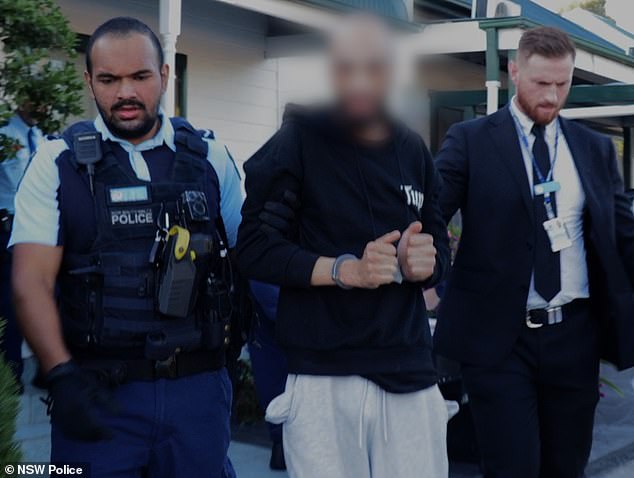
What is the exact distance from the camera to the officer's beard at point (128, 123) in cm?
303

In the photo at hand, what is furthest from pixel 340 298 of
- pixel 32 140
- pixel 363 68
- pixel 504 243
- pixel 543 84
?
pixel 32 140

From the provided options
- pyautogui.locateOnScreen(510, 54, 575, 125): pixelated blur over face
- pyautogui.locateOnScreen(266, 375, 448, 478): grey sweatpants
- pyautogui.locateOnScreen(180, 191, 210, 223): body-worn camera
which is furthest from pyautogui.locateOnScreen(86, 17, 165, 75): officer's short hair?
pyautogui.locateOnScreen(510, 54, 575, 125): pixelated blur over face

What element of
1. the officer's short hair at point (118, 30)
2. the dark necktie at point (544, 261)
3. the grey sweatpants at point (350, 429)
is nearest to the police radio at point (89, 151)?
the officer's short hair at point (118, 30)

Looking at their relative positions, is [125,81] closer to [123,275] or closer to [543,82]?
[123,275]

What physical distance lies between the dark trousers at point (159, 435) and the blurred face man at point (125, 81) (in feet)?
2.54

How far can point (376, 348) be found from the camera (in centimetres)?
290

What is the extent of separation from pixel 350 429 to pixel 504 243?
138 cm

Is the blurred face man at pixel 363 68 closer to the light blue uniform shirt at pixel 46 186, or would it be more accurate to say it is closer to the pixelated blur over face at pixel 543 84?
the light blue uniform shirt at pixel 46 186

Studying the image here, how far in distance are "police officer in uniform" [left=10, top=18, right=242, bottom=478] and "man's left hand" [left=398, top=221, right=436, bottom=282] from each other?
65 centimetres

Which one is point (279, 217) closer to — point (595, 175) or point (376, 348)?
point (376, 348)

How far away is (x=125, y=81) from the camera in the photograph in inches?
118

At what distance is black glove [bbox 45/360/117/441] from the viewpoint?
2773 millimetres

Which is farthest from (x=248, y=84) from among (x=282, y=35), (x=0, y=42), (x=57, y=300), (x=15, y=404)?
(x=15, y=404)

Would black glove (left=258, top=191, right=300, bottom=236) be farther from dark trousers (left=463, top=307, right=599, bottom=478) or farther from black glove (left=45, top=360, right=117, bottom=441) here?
dark trousers (left=463, top=307, right=599, bottom=478)
